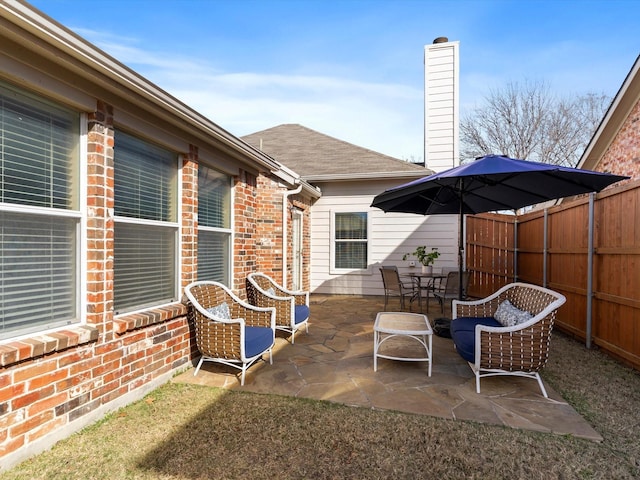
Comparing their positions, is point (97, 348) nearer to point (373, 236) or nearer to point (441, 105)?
point (373, 236)

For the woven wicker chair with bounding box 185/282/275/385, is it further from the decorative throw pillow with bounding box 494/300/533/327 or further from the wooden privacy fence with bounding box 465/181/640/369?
the wooden privacy fence with bounding box 465/181/640/369

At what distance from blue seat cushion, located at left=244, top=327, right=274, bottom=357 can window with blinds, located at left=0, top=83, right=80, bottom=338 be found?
→ 1.55 metres

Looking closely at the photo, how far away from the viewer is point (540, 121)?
16453 mm

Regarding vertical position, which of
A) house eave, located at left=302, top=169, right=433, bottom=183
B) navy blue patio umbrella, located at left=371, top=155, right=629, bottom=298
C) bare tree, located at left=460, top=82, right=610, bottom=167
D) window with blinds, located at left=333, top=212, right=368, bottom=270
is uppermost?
bare tree, located at left=460, top=82, right=610, bottom=167

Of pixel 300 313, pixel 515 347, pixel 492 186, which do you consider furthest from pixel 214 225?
pixel 492 186

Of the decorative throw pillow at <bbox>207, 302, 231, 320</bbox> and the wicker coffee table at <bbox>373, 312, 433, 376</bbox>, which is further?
the decorative throw pillow at <bbox>207, 302, 231, 320</bbox>

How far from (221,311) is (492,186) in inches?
164

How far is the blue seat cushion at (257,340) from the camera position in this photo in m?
3.56

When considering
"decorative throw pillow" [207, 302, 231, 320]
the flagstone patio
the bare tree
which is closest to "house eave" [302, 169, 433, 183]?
the flagstone patio

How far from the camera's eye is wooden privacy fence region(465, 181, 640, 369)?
3969 mm

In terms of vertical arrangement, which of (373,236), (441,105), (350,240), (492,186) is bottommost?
(350,240)

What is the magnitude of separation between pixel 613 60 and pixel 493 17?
9725mm

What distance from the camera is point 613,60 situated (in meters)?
13.2

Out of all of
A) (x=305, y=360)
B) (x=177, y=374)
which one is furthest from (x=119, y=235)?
(x=305, y=360)
